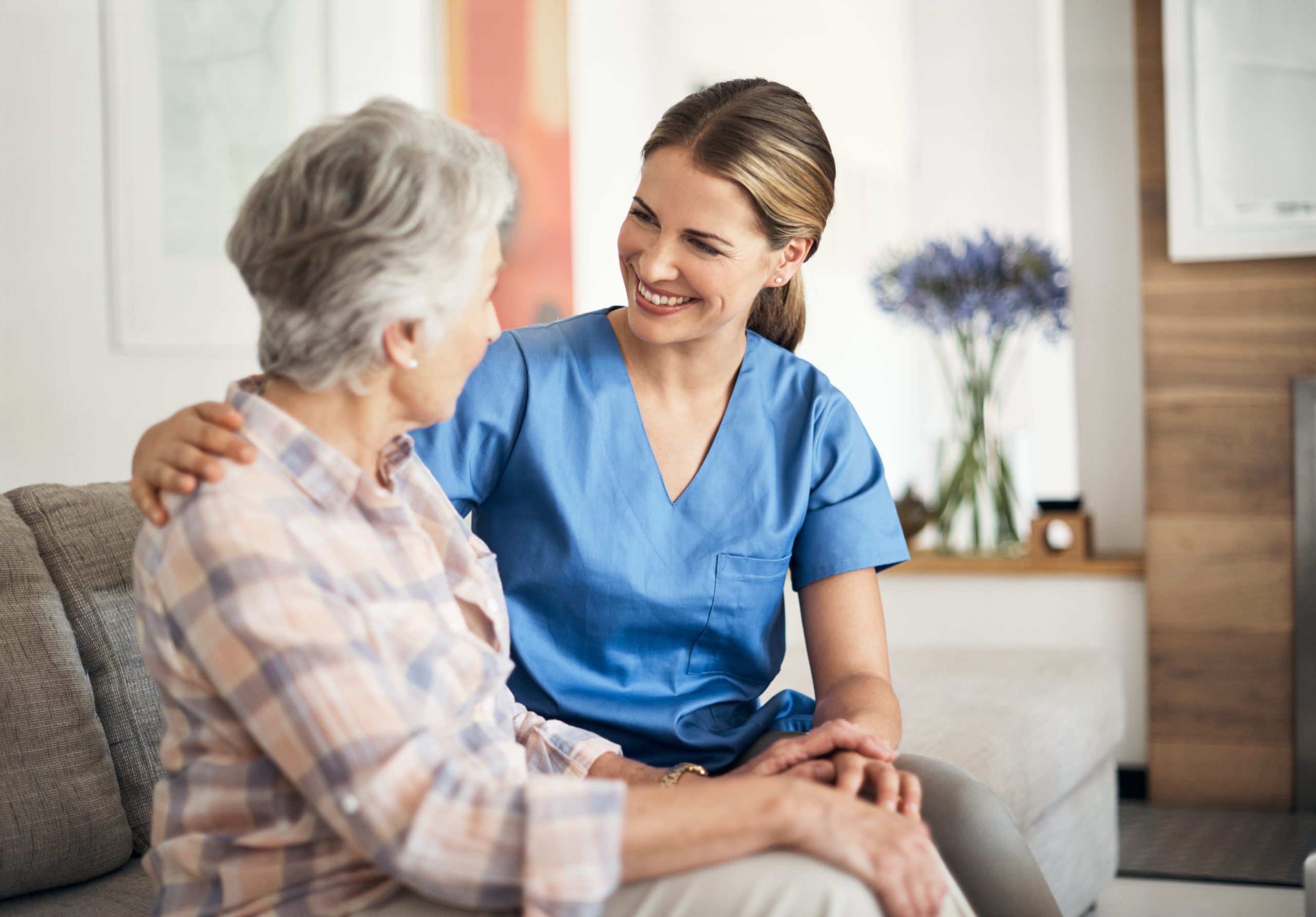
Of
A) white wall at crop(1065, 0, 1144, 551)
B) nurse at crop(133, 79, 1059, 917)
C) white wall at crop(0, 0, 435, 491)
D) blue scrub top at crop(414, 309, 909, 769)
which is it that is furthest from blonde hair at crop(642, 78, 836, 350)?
white wall at crop(1065, 0, 1144, 551)

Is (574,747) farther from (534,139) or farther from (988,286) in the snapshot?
(534,139)

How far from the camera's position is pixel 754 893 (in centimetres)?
99

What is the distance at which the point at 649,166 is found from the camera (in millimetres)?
1581

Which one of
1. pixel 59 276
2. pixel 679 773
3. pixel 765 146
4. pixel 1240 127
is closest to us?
pixel 679 773

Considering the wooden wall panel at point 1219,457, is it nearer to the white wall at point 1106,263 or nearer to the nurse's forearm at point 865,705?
the white wall at point 1106,263

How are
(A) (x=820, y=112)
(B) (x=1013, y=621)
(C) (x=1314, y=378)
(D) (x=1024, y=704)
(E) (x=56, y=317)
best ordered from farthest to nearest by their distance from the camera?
(A) (x=820, y=112) < (B) (x=1013, y=621) < (C) (x=1314, y=378) < (E) (x=56, y=317) < (D) (x=1024, y=704)

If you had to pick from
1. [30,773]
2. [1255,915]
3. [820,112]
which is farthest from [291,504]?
[820,112]

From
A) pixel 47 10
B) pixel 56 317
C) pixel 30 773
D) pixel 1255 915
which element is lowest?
pixel 1255 915

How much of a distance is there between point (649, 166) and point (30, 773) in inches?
40.0

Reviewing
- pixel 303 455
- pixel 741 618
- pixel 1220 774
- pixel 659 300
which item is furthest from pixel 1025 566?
pixel 303 455

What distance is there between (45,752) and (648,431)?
801 millimetres

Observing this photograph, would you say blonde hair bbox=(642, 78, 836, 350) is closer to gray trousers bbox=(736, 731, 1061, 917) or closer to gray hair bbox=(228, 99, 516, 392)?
gray hair bbox=(228, 99, 516, 392)

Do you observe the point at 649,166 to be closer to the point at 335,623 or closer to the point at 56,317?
the point at 335,623

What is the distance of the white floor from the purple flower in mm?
1435
